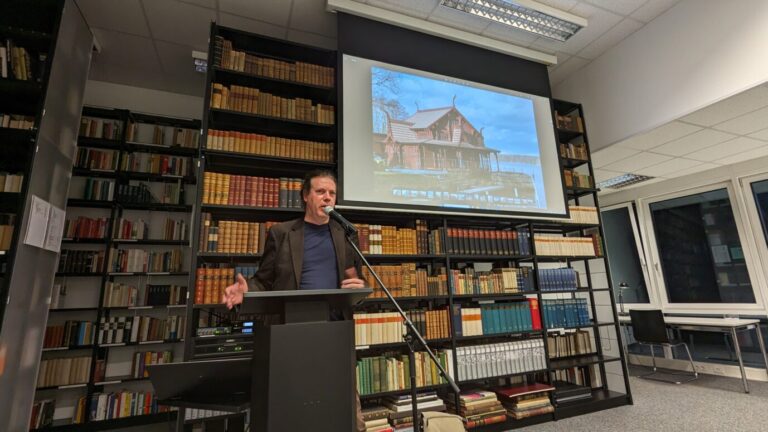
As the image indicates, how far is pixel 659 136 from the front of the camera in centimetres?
374

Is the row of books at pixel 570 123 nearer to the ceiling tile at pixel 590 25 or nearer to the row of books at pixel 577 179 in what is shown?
the row of books at pixel 577 179

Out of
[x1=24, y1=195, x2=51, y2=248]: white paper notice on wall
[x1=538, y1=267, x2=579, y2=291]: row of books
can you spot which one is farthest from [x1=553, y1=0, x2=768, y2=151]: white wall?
[x1=24, y1=195, x2=51, y2=248]: white paper notice on wall

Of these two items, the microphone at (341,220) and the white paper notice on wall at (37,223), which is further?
the white paper notice on wall at (37,223)

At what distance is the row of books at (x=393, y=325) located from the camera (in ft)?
8.87

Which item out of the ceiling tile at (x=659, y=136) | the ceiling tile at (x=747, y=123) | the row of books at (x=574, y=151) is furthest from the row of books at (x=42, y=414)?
the ceiling tile at (x=747, y=123)

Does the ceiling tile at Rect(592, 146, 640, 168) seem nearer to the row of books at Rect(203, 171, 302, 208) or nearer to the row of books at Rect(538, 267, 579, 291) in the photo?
the row of books at Rect(538, 267, 579, 291)

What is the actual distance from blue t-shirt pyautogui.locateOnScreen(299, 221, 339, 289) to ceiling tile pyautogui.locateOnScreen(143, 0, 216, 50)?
2.65 meters

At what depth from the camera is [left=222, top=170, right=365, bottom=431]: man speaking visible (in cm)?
161

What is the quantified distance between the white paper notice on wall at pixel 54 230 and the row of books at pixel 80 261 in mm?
948

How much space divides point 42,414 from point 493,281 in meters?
4.16

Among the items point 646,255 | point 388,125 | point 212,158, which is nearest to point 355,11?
point 388,125

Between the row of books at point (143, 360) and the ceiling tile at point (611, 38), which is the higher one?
the ceiling tile at point (611, 38)

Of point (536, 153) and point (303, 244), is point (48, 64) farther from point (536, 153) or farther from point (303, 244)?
point (536, 153)

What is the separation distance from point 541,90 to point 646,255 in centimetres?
363
